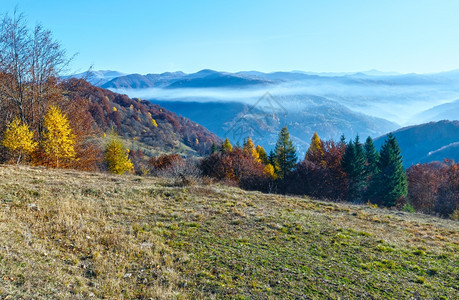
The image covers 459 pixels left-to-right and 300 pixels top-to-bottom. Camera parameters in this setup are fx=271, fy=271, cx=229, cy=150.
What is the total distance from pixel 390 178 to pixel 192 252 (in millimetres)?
50071

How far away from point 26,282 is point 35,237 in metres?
2.90

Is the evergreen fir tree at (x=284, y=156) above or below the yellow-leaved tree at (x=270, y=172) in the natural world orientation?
above

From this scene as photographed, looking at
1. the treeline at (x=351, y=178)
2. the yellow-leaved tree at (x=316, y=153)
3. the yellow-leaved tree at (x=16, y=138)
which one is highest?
the yellow-leaved tree at (x=16, y=138)

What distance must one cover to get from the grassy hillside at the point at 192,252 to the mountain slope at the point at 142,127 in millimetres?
100981

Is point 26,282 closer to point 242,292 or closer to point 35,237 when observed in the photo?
point 35,237

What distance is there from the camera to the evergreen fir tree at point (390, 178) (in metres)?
48.9

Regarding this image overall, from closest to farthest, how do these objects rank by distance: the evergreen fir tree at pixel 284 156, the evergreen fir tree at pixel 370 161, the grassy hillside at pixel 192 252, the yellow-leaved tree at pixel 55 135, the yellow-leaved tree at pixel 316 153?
the grassy hillside at pixel 192 252 < the yellow-leaved tree at pixel 55 135 < the evergreen fir tree at pixel 370 161 < the evergreen fir tree at pixel 284 156 < the yellow-leaved tree at pixel 316 153

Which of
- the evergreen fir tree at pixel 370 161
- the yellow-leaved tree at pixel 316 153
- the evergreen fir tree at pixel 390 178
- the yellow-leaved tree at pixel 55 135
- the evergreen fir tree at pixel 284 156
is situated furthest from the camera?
the yellow-leaved tree at pixel 316 153

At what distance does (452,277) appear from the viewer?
9.88m

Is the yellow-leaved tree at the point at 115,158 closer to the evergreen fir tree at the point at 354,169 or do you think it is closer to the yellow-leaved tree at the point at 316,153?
the yellow-leaved tree at the point at 316,153

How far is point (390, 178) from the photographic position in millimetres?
49312

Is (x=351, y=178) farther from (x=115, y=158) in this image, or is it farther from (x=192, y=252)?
(x=192, y=252)

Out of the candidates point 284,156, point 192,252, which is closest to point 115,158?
point 284,156

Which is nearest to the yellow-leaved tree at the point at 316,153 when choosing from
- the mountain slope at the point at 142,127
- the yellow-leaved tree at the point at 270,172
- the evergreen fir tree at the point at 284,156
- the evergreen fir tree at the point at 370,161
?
the evergreen fir tree at the point at 284,156
